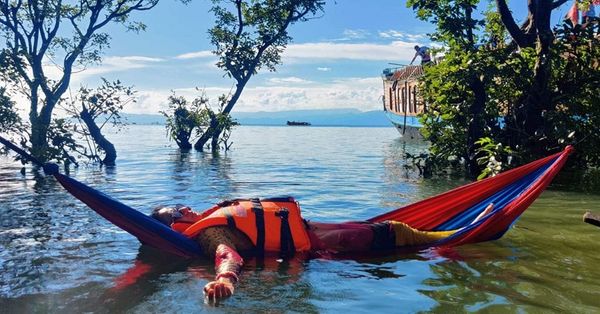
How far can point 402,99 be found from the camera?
1673 inches

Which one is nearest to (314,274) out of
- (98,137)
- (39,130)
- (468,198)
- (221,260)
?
(221,260)

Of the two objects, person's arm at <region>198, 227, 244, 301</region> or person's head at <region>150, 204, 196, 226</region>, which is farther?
person's head at <region>150, 204, 196, 226</region>

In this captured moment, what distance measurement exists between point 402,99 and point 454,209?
3674 cm

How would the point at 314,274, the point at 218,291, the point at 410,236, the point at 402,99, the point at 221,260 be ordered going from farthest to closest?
the point at 402,99 → the point at 410,236 → the point at 314,274 → the point at 221,260 → the point at 218,291

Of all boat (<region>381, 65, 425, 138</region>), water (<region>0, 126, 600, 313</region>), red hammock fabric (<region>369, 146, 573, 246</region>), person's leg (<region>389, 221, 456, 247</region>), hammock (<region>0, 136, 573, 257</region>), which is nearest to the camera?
water (<region>0, 126, 600, 313</region>)

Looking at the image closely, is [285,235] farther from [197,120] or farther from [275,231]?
[197,120]

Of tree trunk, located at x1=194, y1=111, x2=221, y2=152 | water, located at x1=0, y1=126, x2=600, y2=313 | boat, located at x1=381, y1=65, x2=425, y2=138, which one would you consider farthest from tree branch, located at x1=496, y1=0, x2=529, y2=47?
boat, located at x1=381, y1=65, x2=425, y2=138

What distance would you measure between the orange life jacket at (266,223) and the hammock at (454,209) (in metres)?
0.36

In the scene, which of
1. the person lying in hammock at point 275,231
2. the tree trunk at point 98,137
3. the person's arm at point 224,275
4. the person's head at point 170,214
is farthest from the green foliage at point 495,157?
Answer: the tree trunk at point 98,137

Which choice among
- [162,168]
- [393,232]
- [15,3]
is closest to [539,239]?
[393,232]

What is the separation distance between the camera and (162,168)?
18125mm

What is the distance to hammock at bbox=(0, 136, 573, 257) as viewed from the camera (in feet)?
18.1

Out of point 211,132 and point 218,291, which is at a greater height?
point 211,132

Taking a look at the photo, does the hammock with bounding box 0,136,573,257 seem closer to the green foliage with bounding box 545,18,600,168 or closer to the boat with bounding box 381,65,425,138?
the green foliage with bounding box 545,18,600,168
